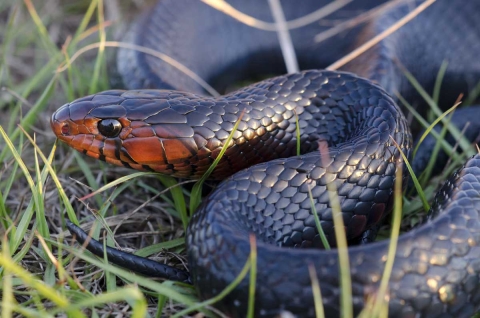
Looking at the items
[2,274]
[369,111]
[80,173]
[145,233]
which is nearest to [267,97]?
[369,111]

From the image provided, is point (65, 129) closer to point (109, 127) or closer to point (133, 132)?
point (109, 127)

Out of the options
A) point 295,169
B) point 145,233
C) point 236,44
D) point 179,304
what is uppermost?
point 236,44

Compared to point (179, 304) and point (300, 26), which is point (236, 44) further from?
point (179, 304)

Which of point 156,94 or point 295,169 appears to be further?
point 156,94

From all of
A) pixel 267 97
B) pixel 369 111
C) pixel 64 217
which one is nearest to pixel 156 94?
pixel 267 97

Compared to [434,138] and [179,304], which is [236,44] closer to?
[434,138]

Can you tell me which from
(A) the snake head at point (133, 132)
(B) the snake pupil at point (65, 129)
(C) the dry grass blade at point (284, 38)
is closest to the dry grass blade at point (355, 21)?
(C) the dry grass blade at point (284, 38)

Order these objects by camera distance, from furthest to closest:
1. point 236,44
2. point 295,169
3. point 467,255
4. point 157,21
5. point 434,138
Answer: point 236,44 → point 157,21 → point 434,138 → point 295,169 → point 467,255

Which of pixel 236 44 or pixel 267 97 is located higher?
pixel 236 44

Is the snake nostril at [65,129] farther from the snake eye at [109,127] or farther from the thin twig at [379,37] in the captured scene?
A: the thin twig at [379,37]

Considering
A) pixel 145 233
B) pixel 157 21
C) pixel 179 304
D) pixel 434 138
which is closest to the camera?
pixel 179 304
